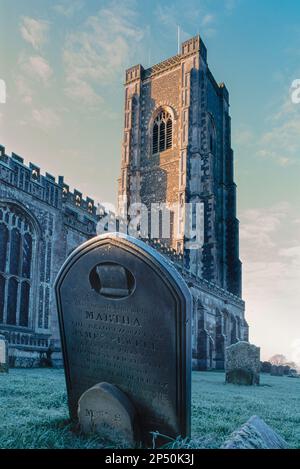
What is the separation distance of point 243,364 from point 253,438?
9.68 m

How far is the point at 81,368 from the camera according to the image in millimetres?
3359

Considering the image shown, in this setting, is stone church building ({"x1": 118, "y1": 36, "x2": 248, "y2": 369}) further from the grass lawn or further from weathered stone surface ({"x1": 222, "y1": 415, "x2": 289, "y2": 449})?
weathered stone surface ({"x1": 222, "y1": 415, "x2": 289, "y2": 449})

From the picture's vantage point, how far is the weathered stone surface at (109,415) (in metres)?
2.86

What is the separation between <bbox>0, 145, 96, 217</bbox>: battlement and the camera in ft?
44.3

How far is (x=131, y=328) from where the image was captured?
3.04 metres

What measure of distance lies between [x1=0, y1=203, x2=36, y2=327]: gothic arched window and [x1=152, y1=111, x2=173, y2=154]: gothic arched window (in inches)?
868

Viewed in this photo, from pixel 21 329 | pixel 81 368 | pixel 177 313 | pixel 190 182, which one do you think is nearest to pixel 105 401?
pixel 81 368

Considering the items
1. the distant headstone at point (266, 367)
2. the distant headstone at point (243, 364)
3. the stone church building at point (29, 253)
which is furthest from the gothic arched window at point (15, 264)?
the distant headstone at point (266, 367)

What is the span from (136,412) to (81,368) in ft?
2.16

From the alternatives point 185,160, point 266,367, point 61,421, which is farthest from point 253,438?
point 185,160

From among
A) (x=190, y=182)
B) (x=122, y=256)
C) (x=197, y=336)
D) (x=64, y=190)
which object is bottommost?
(x=197, y=336)

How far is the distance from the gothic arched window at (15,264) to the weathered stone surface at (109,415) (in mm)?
11052

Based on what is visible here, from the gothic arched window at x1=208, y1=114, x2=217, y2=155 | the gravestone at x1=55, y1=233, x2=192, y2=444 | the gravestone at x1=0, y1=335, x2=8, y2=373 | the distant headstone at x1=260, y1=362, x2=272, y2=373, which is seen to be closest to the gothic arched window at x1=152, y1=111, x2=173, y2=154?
the gothic arched window at x1=208, y1=114, x2=217, y2=155
